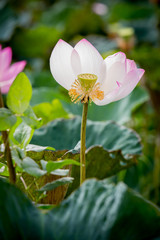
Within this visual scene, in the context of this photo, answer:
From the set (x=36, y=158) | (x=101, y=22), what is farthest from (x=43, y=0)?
(x=36, y=158)

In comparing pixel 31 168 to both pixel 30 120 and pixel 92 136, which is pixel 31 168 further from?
pixel 92 136

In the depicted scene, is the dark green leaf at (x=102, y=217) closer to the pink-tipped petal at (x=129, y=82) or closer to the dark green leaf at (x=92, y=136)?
the pink-tipped petal at (x=129, y=82)

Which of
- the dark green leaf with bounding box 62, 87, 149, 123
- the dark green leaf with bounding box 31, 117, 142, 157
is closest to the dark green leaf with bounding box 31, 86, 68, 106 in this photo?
the dark green leaf with bounding box 62, 87, 149, 123

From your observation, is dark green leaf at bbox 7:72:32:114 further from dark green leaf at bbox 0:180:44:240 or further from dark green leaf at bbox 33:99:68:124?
dark green leaf at bbox 33:99:68:124

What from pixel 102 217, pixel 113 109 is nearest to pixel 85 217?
pixel 102 217

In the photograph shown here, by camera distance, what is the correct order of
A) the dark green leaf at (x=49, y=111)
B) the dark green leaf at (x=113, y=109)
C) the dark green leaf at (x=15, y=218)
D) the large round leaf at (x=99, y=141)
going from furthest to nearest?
1. the dark green leaf at (x=113, y=109)
2. the dark green leaf at (x=49, y=111)
3. the large round leaf at (x=99, y=141)
4. the dark green leaf at (x=15, y=218)

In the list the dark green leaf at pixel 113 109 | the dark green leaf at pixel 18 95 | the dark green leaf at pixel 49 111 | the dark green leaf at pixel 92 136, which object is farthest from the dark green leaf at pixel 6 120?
the dark green leaf at pixel 113 109

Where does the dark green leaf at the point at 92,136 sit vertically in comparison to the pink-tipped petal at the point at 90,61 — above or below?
below

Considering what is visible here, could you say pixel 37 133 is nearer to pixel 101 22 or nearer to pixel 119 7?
pixel 101 22
